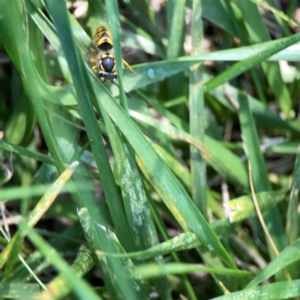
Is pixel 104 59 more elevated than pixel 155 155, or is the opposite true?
pixel 104 59

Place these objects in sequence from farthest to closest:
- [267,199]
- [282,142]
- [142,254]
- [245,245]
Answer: [282,142] < [245,245] < [267,199] < [142,254]

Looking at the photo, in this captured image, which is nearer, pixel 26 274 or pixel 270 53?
pixel 270 53

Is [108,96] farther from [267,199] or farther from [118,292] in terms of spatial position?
[267,199]

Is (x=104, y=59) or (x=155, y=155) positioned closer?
(x=155, y=155)

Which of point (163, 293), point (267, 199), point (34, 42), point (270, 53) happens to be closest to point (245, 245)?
point (267, 199)

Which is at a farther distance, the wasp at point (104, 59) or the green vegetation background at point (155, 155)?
the wasp at point (104, 59)

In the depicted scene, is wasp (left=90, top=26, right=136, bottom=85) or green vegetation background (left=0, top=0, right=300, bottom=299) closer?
green vegetation background (left=0, top=0, right=300, bottom=299)

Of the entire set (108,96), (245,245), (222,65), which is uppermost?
(108,96)

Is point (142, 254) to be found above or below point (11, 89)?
below
